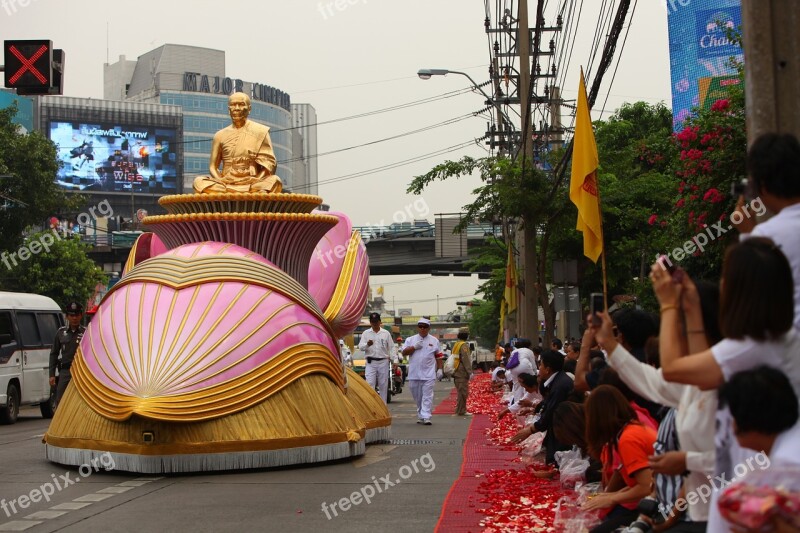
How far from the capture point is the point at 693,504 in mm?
4914

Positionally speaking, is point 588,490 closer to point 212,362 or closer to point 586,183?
point 212,362

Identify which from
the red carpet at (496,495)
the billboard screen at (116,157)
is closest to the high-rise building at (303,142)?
the billboard screen at (116,157)

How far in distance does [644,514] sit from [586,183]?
7410 millimetres

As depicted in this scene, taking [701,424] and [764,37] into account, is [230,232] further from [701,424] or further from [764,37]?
[701,424]

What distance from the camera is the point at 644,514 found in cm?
579

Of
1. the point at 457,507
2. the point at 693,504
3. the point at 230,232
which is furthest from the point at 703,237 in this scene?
the point at 693,504

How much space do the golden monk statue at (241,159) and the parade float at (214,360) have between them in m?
0.51

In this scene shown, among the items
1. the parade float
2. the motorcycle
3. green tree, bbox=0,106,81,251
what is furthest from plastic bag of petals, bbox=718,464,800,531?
green tree, bbox=0,106,81,251

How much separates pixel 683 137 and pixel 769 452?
1169 cm

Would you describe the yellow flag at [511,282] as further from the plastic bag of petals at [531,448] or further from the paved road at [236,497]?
the paved road at [236,497]

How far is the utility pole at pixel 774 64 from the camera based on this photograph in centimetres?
620

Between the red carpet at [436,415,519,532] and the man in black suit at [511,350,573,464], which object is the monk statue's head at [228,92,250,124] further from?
the man in black suit at [511,350,573,464]

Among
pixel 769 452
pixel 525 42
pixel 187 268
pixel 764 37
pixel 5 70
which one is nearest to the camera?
pixel 769 452

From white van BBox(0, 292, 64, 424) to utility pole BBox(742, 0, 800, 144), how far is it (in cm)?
1604
